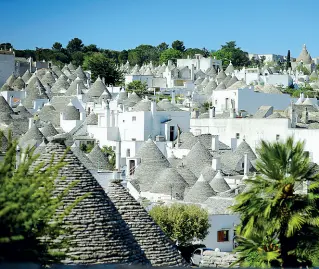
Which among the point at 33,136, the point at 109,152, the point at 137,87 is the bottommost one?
the point at 109,152

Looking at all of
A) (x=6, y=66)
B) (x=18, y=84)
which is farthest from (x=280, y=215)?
(x=6, y=66)

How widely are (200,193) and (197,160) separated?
8.42 meters

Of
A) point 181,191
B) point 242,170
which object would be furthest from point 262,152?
point 242,170

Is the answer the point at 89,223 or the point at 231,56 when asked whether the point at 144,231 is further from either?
the point at 231,56

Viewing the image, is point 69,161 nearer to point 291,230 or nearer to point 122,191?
point 122,191

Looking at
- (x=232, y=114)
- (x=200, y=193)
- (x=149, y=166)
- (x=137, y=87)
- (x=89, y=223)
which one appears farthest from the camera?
(x=137, y=87)

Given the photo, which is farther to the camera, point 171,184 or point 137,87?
point 137,87

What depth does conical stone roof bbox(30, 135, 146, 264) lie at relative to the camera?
10414 mm

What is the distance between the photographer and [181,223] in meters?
27.2

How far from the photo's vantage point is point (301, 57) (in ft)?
446

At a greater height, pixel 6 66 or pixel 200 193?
pixel 6 66

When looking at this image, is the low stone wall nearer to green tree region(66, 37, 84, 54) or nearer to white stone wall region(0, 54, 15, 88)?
white stone wall region(0, 54, 15, 88)

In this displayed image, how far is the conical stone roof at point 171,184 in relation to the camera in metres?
34.6

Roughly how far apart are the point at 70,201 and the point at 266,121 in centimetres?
4548
